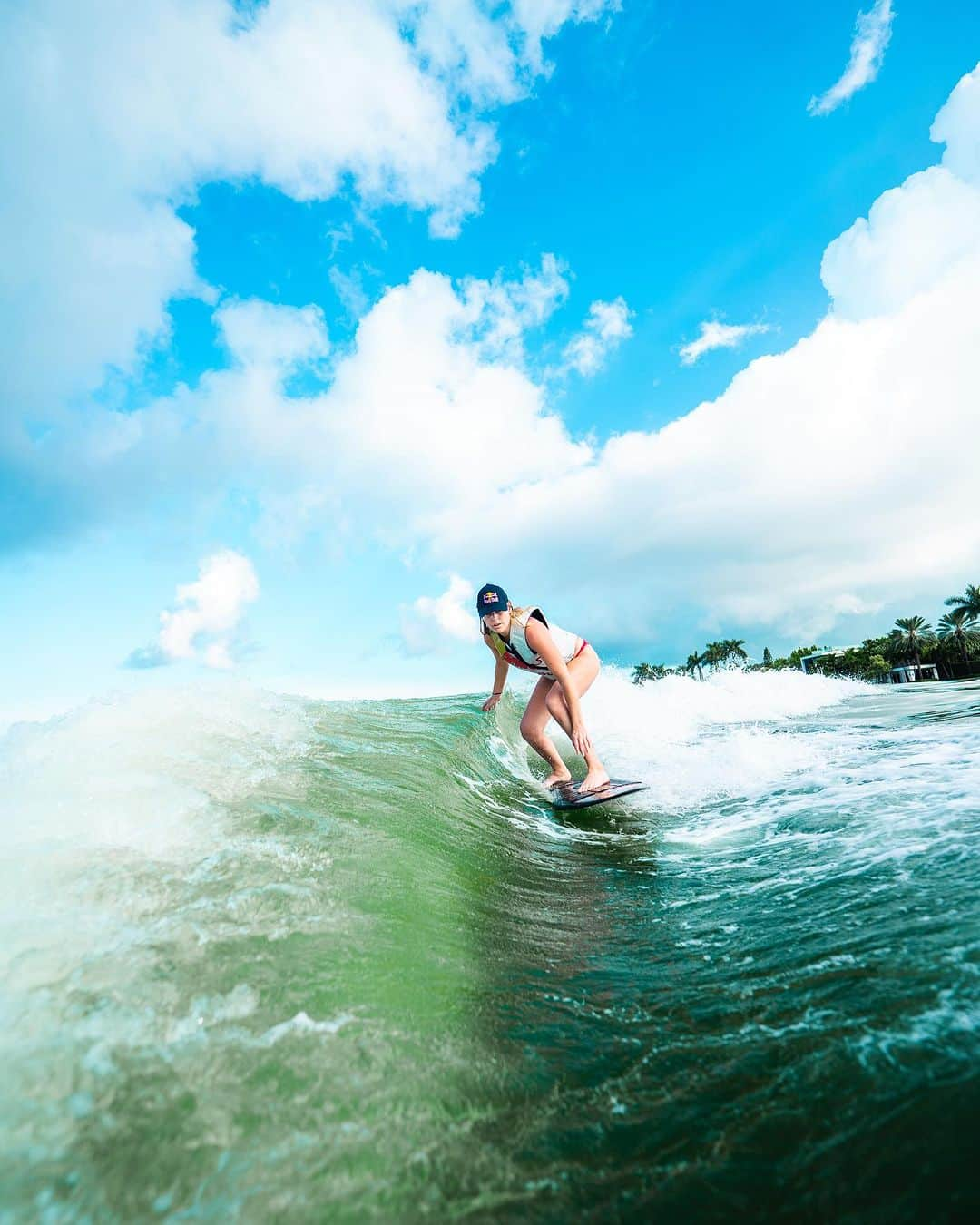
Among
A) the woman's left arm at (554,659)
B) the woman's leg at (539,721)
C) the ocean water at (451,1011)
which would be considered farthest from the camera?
the woman's leg at (539,721)

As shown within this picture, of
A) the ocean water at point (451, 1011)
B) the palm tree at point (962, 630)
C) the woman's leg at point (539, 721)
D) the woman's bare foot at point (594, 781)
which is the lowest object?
the ocean water at point (451, 1011)

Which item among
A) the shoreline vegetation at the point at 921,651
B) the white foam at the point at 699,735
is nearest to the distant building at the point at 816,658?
the shoreline vegetation at the point at 921,651

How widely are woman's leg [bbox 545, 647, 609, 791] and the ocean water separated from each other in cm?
154

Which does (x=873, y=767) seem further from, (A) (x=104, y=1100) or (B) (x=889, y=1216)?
(A) (x=104, y=1100)

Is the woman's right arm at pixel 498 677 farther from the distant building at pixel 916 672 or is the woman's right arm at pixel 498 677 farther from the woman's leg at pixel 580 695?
the distant building at pixel 916 672

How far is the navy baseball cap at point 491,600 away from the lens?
672 centimetres

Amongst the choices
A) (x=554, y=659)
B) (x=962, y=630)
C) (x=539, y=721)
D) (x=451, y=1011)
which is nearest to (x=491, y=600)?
(x=554, y=659)

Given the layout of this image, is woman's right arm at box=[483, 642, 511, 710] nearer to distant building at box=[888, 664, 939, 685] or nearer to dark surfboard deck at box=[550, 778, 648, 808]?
dark surfboard deck at box=[550, 778, 648, 808]

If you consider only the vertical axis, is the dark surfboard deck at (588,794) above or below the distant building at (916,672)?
below

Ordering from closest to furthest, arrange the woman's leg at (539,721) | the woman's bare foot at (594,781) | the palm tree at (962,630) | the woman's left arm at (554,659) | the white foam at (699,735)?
the woman's left arm at (554,659) → the woman's bare foot at (594,781) → the woman's leg at (539,721) → the white foam at (699,735) → the palm tree at (962,630)

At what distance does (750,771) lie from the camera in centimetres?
861

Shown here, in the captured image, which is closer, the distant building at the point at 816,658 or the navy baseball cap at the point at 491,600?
the navy baseball cap at the point at 491,600

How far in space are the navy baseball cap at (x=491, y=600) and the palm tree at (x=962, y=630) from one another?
272ft

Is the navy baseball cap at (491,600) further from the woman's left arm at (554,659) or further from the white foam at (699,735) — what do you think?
the white foam at (699,735)
